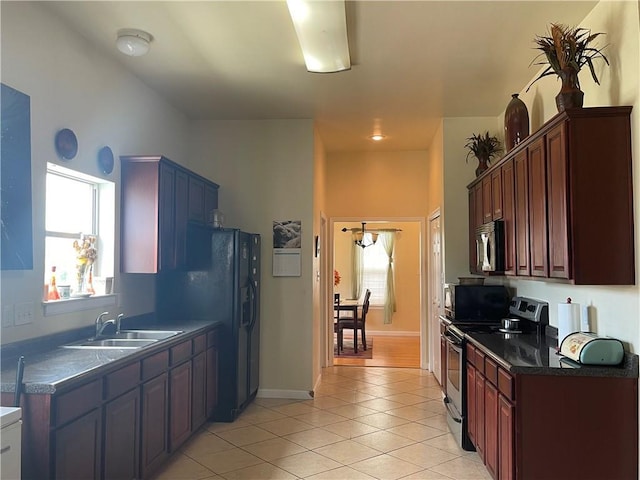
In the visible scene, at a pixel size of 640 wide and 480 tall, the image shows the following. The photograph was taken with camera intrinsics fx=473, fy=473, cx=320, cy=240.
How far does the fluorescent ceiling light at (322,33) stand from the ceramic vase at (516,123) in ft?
4.50

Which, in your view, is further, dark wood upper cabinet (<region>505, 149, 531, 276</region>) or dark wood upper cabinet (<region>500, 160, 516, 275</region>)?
Answer: dark wood upper cabinet (<region>500, 160, 516, 275</region>)

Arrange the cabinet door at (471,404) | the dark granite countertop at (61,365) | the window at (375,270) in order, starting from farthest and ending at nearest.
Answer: the window at (375,270), the cabinet door at (471,404), the dark granite countertop at (61,365)

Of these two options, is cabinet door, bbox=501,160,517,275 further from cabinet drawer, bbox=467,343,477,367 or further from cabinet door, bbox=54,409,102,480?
cabinet door, bbox=54,409,102,480

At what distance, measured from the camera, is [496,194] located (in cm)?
392

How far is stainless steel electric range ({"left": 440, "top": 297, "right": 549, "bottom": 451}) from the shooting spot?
3.63 metres

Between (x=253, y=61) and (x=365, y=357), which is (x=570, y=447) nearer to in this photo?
(x=253, y=61)

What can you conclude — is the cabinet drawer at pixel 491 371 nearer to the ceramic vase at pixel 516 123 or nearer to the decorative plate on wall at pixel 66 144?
the ceramic vase at pixel 516 123

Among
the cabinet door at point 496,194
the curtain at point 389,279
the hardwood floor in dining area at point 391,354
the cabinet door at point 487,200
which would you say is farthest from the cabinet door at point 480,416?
the curtain at point 389,279

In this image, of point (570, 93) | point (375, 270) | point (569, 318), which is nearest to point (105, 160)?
point (570, 93)

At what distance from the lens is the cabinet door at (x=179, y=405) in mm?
3285

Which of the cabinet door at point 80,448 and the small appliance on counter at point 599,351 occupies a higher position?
the small appliance on counter at point 599,351

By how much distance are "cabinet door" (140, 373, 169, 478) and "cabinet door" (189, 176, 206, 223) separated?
1.74 meters

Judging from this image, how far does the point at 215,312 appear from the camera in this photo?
4.31 meters

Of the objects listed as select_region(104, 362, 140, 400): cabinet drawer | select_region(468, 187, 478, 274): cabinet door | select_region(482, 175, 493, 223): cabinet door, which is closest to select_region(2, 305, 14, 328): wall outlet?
select_region(104, 362, 140, 400): cabinet drawer
